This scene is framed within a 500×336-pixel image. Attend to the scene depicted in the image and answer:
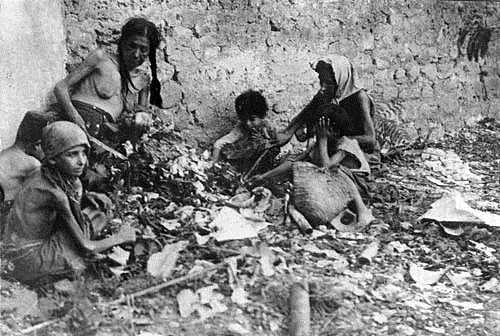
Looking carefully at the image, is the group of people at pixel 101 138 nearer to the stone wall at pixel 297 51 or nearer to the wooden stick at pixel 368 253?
the stone wall at pixel 297 51

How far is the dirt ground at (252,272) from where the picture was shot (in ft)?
13.3

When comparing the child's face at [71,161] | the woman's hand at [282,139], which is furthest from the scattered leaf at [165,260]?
the woman's hand at [282,139]

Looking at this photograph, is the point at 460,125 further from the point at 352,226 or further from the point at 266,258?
the point at 266,258

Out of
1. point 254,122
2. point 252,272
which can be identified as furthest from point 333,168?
point 252,272

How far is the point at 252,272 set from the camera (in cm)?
449

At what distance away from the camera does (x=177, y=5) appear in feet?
21.2

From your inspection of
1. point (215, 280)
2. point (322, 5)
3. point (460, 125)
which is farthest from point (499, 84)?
point (215, 280)

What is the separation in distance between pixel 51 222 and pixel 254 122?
256cm

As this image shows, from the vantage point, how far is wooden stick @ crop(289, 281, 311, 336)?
4.02 metres

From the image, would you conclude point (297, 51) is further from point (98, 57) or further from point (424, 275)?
point (424, 275)

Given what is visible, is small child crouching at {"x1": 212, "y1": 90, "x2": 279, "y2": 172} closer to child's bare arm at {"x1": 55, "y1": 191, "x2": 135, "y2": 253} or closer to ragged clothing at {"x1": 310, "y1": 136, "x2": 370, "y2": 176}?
Result: ragged clothing at {"x1": 310, "y1": 136, "x2": 370, "y2": 176}

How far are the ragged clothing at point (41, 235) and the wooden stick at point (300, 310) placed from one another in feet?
3.93

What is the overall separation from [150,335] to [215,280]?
0.61m

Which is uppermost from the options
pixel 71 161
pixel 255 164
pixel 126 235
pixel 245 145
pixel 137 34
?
pixel 137 34
